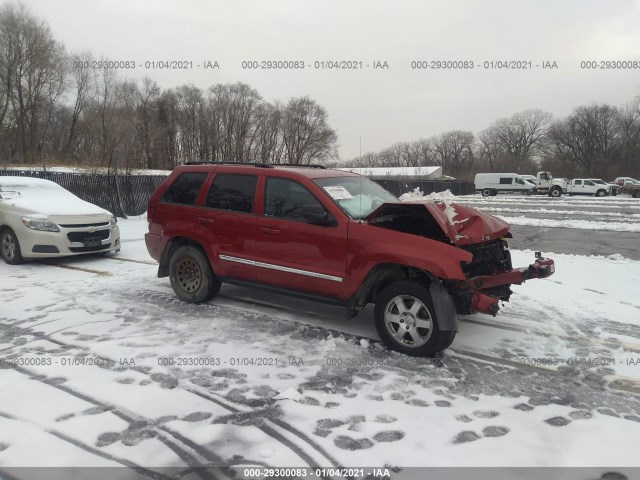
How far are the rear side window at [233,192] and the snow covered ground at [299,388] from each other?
1355 millimetres

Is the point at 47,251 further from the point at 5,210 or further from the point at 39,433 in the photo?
the point at 39,433

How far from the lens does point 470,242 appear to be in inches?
174

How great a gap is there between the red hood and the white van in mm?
47638

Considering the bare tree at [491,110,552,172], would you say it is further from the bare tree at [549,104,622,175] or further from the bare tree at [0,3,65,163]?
the bare tree at [0,3,65,163]

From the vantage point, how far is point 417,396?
3.58m

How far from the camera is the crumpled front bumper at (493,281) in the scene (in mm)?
4402

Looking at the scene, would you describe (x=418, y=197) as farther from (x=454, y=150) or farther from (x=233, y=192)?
(x=454, y=150)

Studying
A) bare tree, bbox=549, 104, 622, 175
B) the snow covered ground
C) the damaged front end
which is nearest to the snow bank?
the damaged front end

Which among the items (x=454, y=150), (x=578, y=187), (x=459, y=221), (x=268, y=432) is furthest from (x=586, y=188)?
(x=454, y=150)

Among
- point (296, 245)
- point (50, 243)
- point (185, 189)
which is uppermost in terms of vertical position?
point (185, 189)

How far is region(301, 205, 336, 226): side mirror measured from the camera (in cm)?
466

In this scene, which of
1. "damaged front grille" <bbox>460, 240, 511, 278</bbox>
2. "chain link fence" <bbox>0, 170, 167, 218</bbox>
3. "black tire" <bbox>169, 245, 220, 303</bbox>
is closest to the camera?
"damaged front grille" <bbox>460, 240, 511, 278</bbox>

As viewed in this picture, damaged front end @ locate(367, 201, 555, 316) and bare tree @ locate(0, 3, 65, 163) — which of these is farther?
bare tree @ locate(0, 3, 65, 163)

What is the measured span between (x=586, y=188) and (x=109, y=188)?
46.3 m
